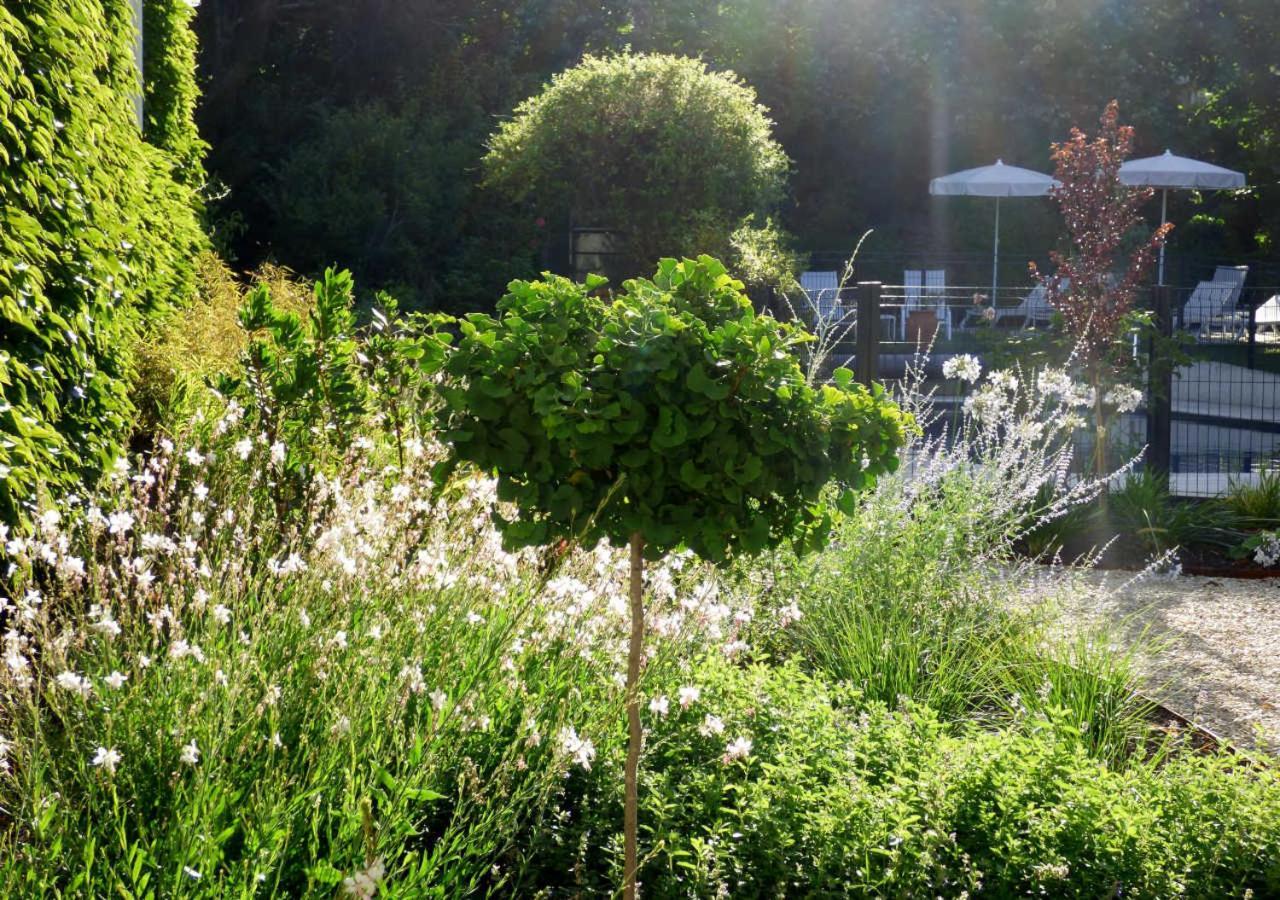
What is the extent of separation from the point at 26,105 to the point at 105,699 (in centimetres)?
214

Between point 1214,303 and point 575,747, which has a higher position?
point 1214,303

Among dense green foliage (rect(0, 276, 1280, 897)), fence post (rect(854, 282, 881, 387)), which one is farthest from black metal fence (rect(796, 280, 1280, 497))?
dense green foliage (rect(0, 276, 1280, 897))

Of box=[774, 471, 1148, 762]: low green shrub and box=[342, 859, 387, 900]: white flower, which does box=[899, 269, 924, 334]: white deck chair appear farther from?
box=[342, 859, 387, 900]: white flower

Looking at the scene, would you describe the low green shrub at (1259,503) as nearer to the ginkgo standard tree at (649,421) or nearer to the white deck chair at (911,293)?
the ginkgo standard tree at (649,421)

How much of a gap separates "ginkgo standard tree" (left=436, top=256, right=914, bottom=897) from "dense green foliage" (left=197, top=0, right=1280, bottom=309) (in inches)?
600

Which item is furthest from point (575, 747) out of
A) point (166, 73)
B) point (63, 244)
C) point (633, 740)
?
point (166, 73)

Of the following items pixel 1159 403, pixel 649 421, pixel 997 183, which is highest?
pixel 997 183

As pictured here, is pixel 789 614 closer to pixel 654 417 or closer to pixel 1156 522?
pixel 654 417

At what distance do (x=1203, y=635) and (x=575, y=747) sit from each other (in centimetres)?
374

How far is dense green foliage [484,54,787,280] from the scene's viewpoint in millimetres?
11625

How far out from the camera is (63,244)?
4242mm

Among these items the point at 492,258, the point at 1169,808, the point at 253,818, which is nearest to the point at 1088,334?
the point at 1169,808

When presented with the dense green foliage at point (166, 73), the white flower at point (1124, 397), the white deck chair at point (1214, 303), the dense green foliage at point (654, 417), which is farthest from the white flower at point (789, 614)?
the white deck chair at point (1214, 303)

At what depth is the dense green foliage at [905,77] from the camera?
18141mm
